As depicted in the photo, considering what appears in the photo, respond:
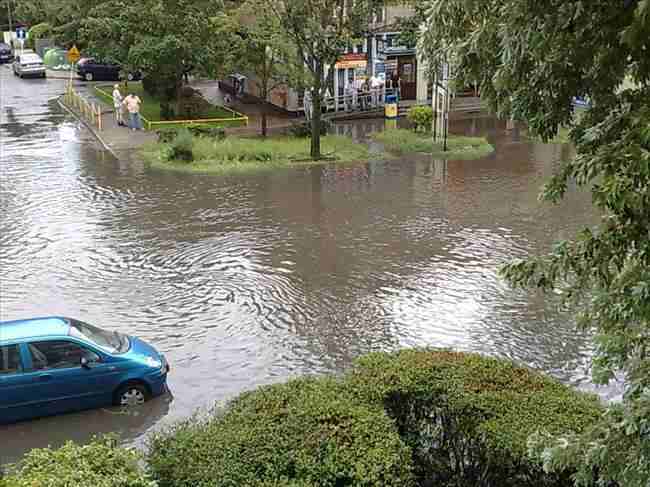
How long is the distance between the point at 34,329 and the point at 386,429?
19.3 ft

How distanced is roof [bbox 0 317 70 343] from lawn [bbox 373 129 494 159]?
61.3 ft

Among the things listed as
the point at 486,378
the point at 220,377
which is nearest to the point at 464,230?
the point at 220,377

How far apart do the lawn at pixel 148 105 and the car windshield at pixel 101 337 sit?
71.7ft

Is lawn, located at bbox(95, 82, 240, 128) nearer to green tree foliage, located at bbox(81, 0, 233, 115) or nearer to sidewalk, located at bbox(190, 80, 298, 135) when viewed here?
sidewalk, located at bbox(190, 80, 298, 135)

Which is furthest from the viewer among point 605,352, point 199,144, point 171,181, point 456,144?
point 456,144

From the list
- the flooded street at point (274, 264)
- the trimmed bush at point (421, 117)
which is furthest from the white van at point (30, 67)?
the trimmed bush at point (421, 117)

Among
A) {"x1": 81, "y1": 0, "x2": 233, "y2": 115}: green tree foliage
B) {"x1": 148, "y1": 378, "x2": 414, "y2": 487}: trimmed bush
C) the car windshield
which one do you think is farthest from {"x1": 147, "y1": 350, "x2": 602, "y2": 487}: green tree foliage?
{"x1": 81, "y1": 0, "x2": 233, "y2": 115}: green tree foliage

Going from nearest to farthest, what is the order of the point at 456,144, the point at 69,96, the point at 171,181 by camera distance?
the point at 171,181 < the point at 456,144 < the point at 69,96

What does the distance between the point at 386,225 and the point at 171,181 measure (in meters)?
7.89

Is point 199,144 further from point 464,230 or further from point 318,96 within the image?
point 464,230

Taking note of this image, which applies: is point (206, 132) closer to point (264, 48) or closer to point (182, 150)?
point (182, 150)

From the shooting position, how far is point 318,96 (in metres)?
27.1

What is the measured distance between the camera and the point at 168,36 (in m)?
31.4

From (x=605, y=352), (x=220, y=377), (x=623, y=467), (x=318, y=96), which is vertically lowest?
(x=220, y=377)
